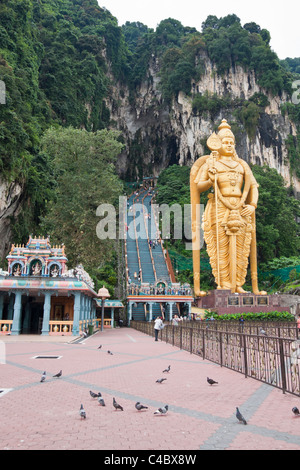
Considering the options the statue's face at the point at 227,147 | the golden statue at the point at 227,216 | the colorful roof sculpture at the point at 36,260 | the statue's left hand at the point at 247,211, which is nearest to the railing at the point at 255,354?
the colorful roof sculpture at the point at 36,260

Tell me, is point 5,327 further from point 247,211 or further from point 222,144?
point 222,144

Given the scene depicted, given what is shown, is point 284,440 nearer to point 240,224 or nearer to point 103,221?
point 240,224

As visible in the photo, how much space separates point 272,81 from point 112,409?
5324 centimetres

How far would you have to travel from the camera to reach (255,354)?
21.7 feet

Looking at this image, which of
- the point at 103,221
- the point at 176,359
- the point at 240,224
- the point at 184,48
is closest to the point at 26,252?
the point at 103,221

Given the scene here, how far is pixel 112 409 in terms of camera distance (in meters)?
4.51

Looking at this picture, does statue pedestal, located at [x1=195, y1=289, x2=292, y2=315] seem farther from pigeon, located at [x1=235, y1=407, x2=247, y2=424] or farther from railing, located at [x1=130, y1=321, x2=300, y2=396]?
pigeon, located at [x1=235, y1=407, x2=247, y2=424]

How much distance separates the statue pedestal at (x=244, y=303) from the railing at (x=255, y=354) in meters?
10.8

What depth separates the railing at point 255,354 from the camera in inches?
212

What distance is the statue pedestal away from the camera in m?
21.1

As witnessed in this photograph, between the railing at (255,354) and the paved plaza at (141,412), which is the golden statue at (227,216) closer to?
the railing at (255,354)

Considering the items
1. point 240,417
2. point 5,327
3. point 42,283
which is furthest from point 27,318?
point 240,417

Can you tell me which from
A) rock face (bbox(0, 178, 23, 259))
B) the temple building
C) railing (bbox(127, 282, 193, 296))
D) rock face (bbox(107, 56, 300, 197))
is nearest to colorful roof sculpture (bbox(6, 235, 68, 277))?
the temple building

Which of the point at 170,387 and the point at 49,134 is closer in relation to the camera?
the point at 170,387
